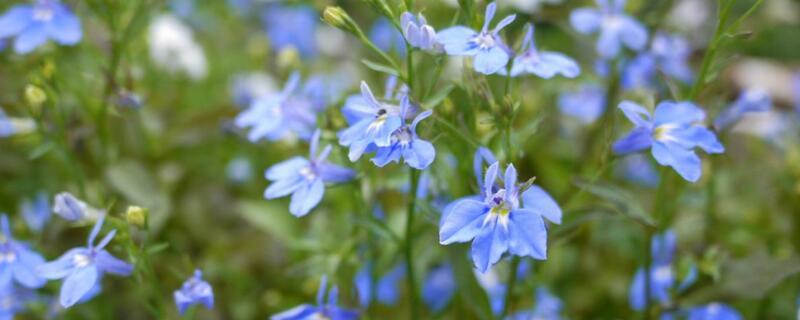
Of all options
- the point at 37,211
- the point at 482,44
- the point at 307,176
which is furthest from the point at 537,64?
the point at 37,211

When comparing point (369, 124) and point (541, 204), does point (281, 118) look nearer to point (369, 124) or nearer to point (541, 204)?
point (369, 124)

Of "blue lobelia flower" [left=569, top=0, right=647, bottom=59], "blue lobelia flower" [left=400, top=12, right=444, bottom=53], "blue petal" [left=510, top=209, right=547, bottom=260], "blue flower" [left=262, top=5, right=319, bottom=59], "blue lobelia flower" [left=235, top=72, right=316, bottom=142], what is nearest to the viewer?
"blue petal" [left=510, top=209, right=547, bottom=260]

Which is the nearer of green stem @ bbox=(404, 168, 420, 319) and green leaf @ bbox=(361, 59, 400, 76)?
green leaf @ bbox=(361, 59, 400, 76)

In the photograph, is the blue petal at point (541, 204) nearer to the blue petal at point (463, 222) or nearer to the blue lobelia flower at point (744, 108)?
the blue petal at point (463, 222)

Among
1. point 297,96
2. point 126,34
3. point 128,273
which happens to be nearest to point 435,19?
point 297,96

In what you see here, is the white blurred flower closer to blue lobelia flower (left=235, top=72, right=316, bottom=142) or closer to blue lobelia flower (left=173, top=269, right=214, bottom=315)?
blue lobelia flower (left=235, top=72, right=316, bottom=142)

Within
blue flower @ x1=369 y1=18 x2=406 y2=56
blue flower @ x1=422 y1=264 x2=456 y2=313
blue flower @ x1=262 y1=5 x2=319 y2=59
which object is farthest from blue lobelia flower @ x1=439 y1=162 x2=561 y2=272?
blue flower @ x1=262 y1=5 x2=319 y2=59

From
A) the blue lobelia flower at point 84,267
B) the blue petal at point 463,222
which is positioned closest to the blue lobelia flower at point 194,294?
the blue lobelia flower at point 84,267

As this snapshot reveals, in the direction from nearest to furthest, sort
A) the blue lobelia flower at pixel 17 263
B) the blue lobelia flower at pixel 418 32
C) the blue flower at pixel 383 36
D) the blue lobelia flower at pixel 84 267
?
the blue lobelia flower at pixel 418 32 < the blue lobelia flower at pixel 84 267 < the blue lobelia flower at pixel 17 263 < the blue flower at pixel 383 36
